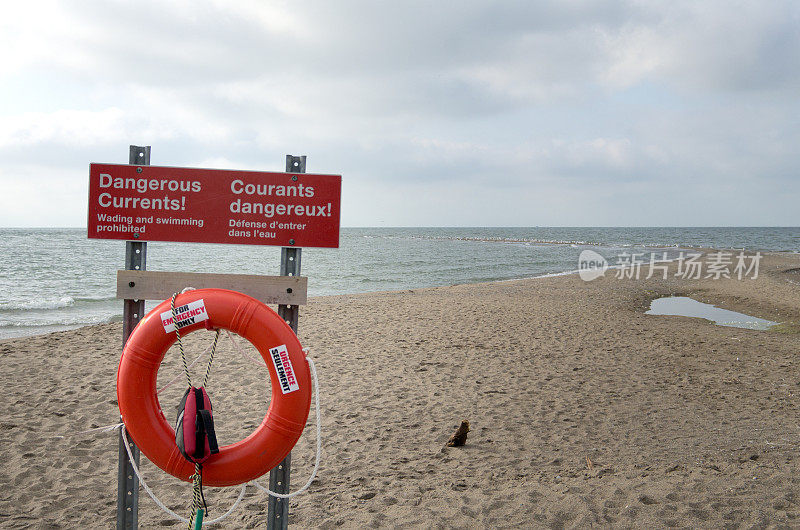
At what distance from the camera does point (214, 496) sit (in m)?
3.38

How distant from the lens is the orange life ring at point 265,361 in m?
2.14

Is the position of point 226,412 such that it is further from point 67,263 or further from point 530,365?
point 67,263

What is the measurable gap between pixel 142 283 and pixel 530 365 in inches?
201

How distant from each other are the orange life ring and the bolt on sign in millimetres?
323

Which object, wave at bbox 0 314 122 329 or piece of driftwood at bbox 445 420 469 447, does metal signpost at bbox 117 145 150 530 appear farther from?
wave at bbox 0 314 122 329

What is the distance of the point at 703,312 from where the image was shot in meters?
11.7

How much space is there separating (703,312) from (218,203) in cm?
1202

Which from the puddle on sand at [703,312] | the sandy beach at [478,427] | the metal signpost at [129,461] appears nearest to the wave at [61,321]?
the sandy beach at [478,427]

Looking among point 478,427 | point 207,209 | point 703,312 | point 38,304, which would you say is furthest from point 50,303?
point 703,312

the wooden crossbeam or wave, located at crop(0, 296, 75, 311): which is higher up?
the wooden crossbeam

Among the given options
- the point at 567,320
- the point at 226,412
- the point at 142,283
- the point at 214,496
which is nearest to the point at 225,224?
the point at 142,283

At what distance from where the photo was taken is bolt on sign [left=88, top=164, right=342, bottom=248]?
7.67ft

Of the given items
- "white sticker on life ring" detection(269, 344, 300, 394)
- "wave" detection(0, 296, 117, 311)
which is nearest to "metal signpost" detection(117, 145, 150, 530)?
"white sticker on life ring" detection(269, 344, 300, 394)

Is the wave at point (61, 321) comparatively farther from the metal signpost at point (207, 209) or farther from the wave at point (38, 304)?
the metal signpost at point (207, 209)
